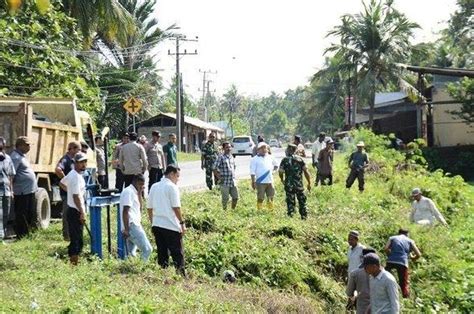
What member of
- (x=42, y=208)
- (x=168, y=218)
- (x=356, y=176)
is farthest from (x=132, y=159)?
(x=356, y=176)

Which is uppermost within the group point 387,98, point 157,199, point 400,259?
point 387,98

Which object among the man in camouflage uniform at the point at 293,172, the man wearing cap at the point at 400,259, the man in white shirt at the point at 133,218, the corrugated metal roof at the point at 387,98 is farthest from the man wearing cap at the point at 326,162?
the corrugated metal roof at the point at 387,98

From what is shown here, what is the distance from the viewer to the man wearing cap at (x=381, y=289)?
30.9 feet

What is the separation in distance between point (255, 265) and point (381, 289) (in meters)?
3.10

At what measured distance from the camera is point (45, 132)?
14758mm

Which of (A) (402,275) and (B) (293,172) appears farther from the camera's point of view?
(B) (293,172)

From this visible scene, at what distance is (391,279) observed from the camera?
9.49m

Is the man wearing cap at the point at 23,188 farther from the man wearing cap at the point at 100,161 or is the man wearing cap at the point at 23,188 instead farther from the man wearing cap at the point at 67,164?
the man wearing cap at the point at 100,161

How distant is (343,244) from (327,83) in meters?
53.5

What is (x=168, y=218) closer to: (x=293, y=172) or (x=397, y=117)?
(x=293, y=172)

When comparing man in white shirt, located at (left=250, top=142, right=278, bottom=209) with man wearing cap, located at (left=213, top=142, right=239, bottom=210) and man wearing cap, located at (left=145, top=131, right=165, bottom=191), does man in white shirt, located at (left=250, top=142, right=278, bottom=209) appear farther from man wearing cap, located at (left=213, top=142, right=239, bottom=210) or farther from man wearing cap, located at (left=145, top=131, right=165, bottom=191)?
man wearing cap, located at (left=145, top=131, right=165, bottom=191)

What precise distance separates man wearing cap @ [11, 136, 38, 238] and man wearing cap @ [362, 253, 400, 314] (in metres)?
5.99

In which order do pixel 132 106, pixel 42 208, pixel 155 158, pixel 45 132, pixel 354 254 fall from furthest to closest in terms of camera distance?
1. pixel 132 106
2. pixel 155 158
3. pixel 45 132
4. pixel 42 208
5. pixel 354 254

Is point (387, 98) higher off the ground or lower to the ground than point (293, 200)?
higher
